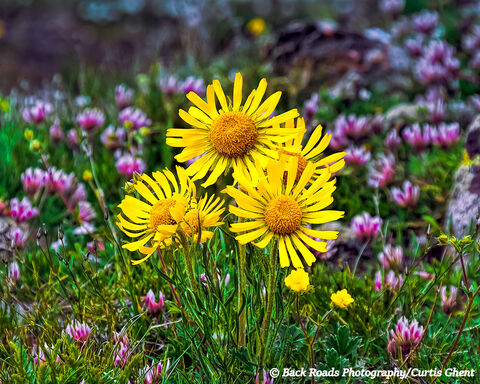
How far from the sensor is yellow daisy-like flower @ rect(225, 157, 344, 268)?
5.15 ft

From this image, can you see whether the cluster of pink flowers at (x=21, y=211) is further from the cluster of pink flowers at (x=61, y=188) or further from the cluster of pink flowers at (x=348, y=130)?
the cluster of pink flowers at (x=348, y=130)

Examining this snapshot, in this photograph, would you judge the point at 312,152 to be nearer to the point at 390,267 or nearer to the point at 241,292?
the point at 241,292

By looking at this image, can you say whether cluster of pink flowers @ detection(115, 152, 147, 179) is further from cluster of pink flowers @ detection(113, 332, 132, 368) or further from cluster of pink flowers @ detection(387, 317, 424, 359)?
cluster of pink flowers @ detection(387, 317, 424, 359)

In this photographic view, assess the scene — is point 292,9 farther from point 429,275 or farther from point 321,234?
point 321,234

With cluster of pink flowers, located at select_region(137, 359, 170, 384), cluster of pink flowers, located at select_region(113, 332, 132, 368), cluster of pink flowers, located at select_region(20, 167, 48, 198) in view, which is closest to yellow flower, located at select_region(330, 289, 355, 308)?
cluster of pink flowers, located at select_region(137, 359, 170, 384)

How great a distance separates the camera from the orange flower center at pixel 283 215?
5.20 ft

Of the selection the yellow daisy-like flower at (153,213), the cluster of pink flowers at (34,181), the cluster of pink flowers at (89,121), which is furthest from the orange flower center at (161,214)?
the cluster of pink flowers at (89,121)

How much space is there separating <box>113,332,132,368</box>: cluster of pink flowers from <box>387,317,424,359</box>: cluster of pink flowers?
3.38 feet

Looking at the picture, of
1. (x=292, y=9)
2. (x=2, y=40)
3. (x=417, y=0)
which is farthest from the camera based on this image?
(x=292, y=9)

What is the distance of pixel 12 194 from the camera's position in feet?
12.1

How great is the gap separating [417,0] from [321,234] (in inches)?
325

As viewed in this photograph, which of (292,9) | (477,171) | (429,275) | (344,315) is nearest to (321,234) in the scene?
(344,315)

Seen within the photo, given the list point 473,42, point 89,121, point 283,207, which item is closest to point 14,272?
point 283,207

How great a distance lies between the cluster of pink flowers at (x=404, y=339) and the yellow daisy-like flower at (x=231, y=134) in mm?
968
